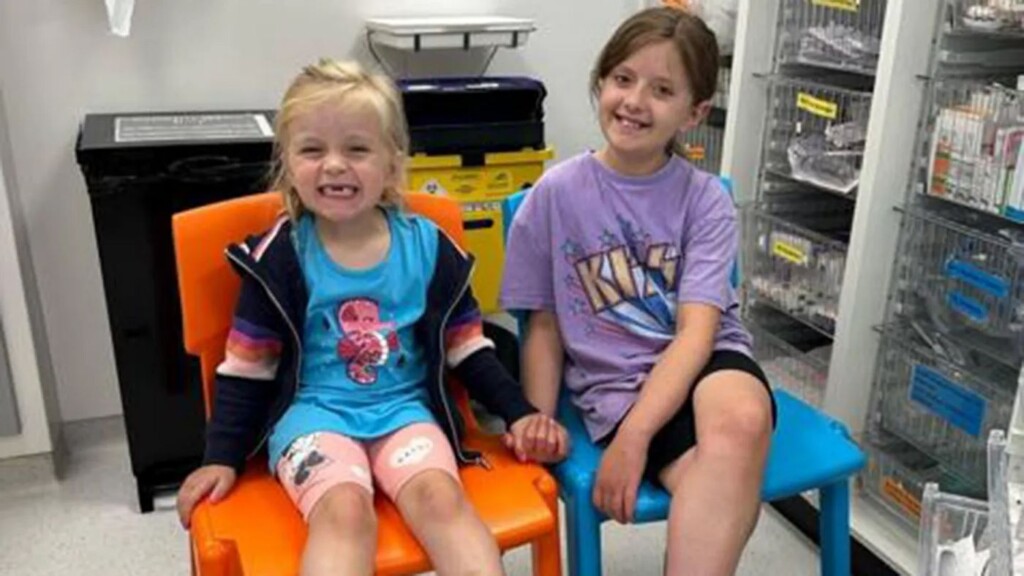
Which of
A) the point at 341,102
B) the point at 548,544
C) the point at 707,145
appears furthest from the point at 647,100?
the point at 707,145

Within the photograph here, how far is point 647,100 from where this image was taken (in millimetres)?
1387

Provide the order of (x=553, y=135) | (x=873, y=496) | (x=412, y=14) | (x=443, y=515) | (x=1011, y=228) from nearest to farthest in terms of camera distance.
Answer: (x=443, y=515) < (x=1011, y=228) < (x=873, y=496) < (x=412, y=14) < (x=553, y=135)

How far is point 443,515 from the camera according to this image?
3.88ft

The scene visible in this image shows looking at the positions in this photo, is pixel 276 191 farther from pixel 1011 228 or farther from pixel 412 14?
pixel 1011 228

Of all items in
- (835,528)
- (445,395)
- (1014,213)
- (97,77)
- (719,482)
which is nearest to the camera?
(719,482)

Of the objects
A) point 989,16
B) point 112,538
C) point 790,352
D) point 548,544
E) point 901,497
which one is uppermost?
point 989,16

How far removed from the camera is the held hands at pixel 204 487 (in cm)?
124

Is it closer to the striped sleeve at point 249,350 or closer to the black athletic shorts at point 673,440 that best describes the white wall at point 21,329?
the striped sleeve at point 249,350

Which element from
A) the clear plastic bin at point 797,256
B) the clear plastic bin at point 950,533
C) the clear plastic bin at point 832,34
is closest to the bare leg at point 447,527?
the clear plastic bin at point 950,533

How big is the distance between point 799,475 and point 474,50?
145 cm

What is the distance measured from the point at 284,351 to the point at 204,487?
208 millimetres

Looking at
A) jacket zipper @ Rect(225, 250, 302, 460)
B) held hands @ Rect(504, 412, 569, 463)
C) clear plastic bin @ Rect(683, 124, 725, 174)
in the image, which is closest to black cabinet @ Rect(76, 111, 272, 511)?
jacket zipper @ Rect(225, 250, 302, 460)

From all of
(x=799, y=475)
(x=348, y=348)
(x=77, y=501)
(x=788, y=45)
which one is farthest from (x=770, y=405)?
(x=77, y=501)

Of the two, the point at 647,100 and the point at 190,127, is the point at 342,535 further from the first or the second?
the point at 190,127
